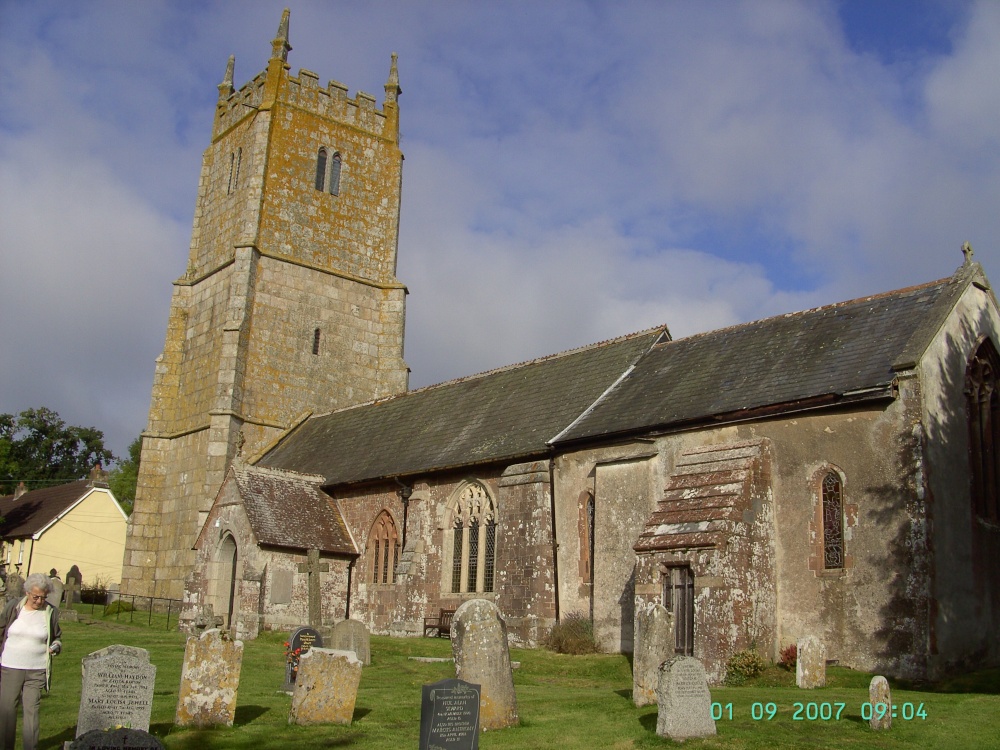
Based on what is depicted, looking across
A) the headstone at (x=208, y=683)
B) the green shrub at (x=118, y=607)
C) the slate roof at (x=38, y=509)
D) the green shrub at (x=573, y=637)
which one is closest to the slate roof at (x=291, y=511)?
the green shrub at (x=118, y=607)

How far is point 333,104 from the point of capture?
132ft

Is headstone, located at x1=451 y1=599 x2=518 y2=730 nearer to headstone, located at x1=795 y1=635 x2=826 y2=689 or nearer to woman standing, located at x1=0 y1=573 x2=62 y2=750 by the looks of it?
woman standing, located at x1=0 y1=573 x2=62 y2=750

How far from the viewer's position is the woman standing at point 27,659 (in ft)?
33.2

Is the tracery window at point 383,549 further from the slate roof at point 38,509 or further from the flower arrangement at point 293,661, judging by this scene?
the slate roof at point 38,509

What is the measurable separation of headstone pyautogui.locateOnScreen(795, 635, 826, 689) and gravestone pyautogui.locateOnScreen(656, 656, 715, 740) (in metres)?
4.61

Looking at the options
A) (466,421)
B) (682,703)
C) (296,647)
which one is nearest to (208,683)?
→ (296,647)

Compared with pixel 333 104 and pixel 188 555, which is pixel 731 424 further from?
pixel 333 104

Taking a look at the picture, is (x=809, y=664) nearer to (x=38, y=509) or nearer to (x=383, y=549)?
(x=383, y=549)

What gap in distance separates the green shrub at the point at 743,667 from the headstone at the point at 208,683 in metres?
8.46

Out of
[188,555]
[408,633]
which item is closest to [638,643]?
[408,633]

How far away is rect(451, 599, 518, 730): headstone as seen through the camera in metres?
12.4

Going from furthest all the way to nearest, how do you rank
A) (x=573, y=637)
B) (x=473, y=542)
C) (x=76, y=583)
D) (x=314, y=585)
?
1. (x=76, y=583)
2. (x=473, y=542)
3. (x=314, y=585)
4. (x=573, y=637)

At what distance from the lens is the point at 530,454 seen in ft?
77.6

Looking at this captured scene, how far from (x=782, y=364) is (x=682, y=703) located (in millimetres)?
10986
